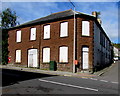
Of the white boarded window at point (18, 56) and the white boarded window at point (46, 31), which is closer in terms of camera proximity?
the white boarded window at point (46, 31)

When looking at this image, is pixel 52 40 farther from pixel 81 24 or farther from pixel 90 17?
pixel 90 17

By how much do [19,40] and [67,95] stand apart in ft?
64.9

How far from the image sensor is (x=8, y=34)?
26.7 meters

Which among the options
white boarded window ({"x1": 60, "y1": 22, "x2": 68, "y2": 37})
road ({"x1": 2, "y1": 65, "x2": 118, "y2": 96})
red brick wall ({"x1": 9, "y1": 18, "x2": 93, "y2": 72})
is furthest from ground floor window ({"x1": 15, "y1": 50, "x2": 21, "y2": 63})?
road ({"x1": 2, "y1": 65, "x2": 118, "y2": 96})

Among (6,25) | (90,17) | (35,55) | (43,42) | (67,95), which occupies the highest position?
(6,25)

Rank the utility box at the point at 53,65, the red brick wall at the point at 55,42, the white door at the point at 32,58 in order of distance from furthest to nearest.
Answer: the white door at the point at 32,58 < the utility box at the point at 53,65 < the red brick wall at the point at 55,42

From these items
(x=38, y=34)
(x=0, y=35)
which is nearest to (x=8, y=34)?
(x=0, y=35)

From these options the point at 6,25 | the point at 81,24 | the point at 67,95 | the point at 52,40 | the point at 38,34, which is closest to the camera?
the point at 67,95

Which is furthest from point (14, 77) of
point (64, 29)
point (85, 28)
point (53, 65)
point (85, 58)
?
point (85, 28)

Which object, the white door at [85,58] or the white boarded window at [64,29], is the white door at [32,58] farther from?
the white door at [85,58]

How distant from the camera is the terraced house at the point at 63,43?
17.4 metres

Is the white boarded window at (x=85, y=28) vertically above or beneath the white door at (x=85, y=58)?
→ above

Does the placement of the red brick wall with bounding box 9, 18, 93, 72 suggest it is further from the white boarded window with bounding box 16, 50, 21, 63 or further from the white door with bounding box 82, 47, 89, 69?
the white boarded window with bounding box 16, 50, 21, 63

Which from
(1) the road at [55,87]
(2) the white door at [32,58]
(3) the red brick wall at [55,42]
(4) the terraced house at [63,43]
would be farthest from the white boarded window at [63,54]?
(1) the road at [55,87]
